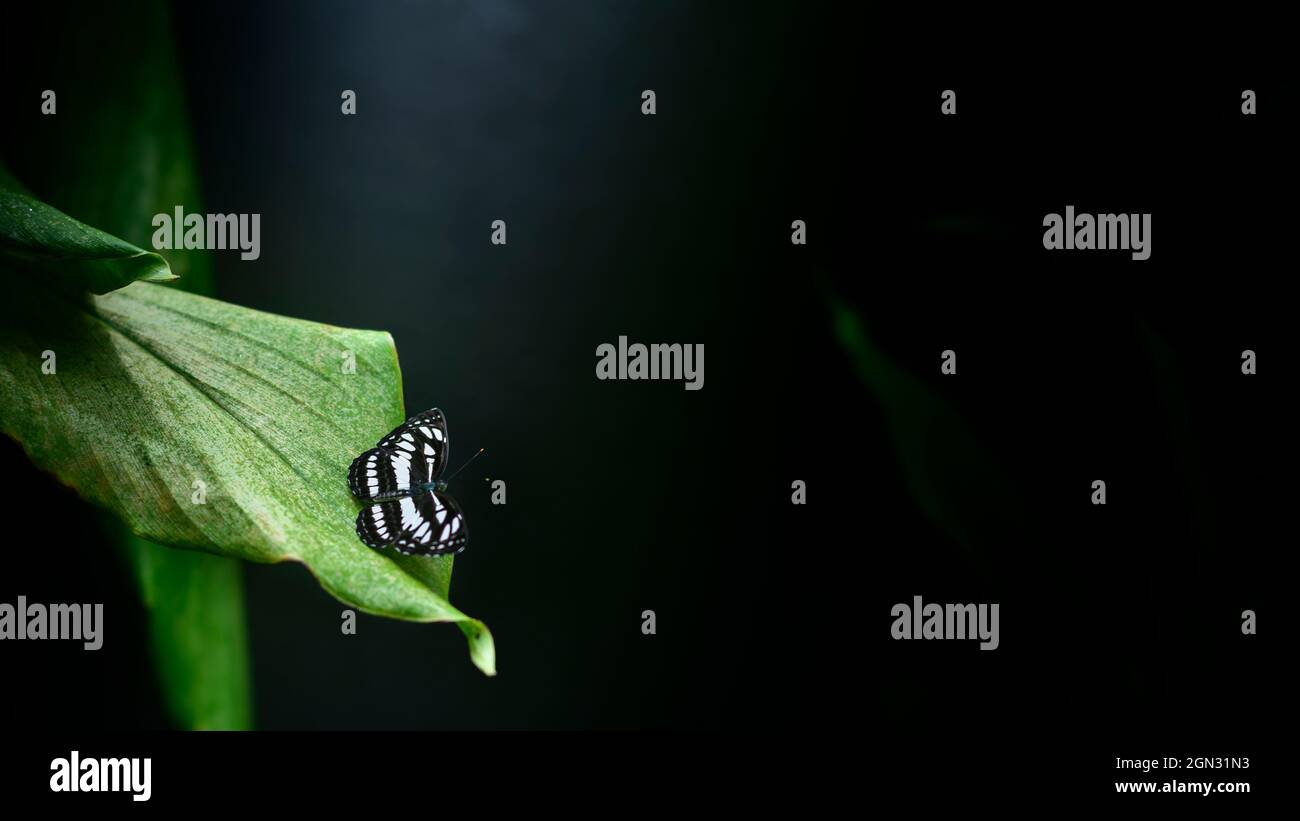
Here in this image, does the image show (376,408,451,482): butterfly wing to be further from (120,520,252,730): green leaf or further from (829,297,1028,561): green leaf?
(829,297,1028,561): green leaf

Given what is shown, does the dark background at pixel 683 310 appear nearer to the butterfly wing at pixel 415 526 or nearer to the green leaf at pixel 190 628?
the green leaf at pixel 190 628

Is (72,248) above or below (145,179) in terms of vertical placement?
below

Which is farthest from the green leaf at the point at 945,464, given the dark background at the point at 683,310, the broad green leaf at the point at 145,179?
the broad green leaf at the point at 145,179

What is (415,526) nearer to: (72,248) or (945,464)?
(72,248)

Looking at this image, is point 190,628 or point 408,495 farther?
point 190,628

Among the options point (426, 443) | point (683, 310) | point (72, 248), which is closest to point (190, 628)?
point (426, 443)

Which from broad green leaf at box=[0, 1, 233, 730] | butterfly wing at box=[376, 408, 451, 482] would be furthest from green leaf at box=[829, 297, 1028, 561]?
broad green leaf at box=[0, 1, 233, 730]

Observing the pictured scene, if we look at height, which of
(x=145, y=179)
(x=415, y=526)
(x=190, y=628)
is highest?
(x=145, y=179)
